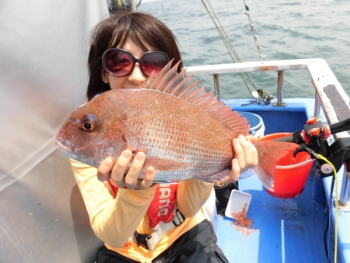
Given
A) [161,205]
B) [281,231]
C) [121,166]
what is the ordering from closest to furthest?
[121,166]
[161,205]
[281,231]

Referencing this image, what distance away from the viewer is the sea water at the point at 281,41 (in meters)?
7.49

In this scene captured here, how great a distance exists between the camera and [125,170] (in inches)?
43.0

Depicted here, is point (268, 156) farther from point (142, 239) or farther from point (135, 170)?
point (142, 239)

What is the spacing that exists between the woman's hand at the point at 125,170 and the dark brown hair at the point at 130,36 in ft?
2.63

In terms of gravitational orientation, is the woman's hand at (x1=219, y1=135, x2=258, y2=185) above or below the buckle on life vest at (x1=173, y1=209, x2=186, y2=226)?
above

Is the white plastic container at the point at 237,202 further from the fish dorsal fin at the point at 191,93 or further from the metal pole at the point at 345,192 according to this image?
the fish dorsal fin at the point at 191,93

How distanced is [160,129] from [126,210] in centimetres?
47

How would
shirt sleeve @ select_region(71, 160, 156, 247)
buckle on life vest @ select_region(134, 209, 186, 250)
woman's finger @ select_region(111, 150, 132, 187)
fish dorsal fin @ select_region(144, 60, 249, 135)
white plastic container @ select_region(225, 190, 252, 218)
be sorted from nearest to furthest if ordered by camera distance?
1. woman's finger @ select_region(111, 150, 132, 187)
2. fish dorsal fin @ select_region(144, 60, 249, 135)
3. shirt sleeve @ select_region(71, 160, 156, 247)
4. buckle on life vest @ select_region(134, 209, 186, 250)
5. white plastic container @ select_region(225, 190, 252, 218)

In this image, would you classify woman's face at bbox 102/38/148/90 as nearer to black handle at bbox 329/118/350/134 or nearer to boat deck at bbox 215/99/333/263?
black handle at bbox 329/118/350/134

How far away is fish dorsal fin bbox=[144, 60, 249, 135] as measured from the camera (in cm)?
115


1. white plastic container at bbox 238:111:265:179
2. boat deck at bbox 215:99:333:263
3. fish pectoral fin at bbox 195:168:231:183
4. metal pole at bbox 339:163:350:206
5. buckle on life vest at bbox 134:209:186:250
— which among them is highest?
fish pectoral fin at bbox 195:168:231:183

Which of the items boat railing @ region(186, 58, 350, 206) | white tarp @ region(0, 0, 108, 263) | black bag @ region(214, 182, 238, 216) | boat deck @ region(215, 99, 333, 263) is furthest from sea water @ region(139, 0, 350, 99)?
white tarp @ region(0, 0, 108, 263)

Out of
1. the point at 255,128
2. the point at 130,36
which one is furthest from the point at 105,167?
the point at 255,128

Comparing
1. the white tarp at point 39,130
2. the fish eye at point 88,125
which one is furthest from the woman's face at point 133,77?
the fish eye at point 88,125
